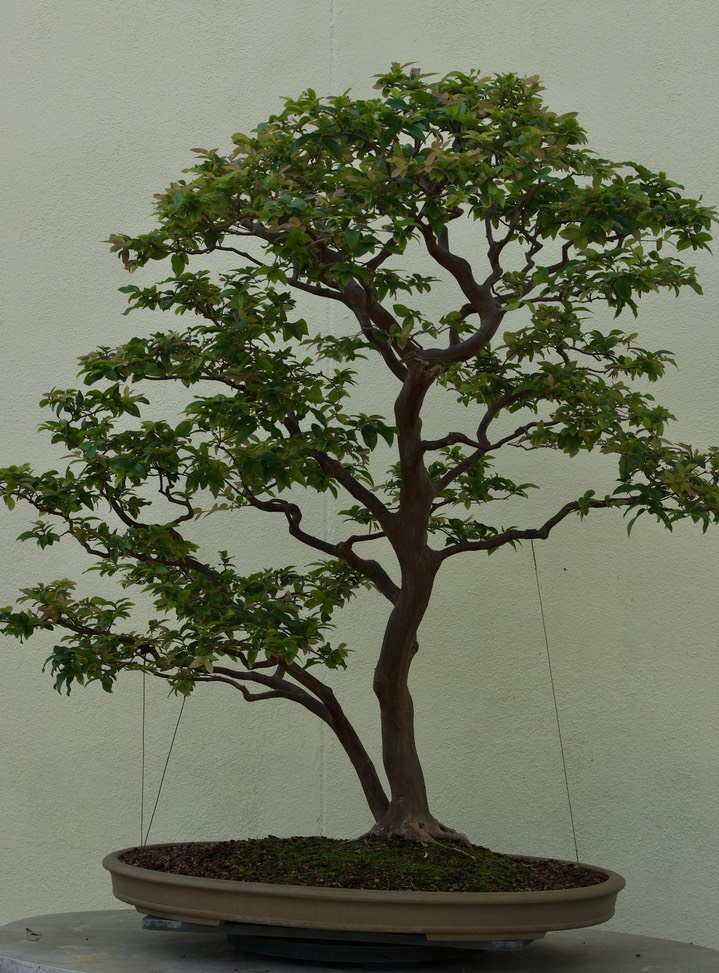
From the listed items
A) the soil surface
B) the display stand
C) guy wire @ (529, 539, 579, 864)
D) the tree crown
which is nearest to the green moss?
the soil surface

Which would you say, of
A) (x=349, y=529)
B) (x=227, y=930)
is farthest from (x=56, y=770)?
(x=227, y=930)

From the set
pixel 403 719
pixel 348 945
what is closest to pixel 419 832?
pixel 403 719

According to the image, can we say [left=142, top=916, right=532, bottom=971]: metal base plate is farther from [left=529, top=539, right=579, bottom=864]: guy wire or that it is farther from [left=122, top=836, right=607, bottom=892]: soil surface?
[left=529, top=539, right=579, bottom=864]: guy wire

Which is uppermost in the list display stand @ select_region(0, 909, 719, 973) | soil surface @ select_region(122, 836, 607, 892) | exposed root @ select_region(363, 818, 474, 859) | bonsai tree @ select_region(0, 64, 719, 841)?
bonsai tree @ select_region(0, 64, 719, 841)

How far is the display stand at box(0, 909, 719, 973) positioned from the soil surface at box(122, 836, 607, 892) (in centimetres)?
13

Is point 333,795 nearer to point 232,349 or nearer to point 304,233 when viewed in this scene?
point 232,349

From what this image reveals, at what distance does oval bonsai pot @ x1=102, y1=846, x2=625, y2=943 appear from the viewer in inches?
67.9

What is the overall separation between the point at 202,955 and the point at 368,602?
3.88 ft

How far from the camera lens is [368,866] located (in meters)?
1.91

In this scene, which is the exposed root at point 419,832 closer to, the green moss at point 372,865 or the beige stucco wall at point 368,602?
the green moss at point 372,865

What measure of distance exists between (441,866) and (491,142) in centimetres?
118

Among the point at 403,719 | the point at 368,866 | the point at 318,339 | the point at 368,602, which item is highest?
the point at 318,339

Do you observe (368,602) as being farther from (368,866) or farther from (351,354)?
(368,866)

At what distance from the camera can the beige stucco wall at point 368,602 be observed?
2.78 m
